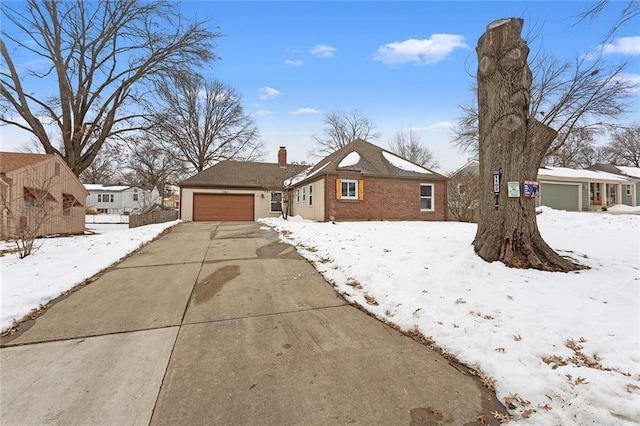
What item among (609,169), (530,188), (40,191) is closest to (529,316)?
(530,188)

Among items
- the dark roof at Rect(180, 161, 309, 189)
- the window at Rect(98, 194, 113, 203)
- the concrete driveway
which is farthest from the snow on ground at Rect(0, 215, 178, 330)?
the window at Rect(98, 194, 113, 203)

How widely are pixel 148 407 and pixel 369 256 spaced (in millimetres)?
4436

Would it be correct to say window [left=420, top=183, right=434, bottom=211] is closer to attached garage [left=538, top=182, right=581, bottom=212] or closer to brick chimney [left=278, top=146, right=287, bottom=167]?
attached garage [left=538, top=182, right=581, bottom=212]

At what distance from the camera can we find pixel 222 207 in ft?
65.9

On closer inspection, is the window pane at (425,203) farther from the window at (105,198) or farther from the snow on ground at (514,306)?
the window at (105,198)

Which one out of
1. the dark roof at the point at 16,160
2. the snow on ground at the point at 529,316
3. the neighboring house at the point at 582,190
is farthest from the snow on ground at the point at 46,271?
the neighboring house at the point at 582,190

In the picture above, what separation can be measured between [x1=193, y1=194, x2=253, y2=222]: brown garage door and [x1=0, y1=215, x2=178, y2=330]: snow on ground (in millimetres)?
11148

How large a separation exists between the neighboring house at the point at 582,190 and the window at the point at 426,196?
9.60 meters

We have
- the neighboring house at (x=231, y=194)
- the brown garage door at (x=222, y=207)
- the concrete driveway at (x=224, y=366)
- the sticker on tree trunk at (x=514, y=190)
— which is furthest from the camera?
the brown garage door at (x=222, y=207)

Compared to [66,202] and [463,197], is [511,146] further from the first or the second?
[66,202]

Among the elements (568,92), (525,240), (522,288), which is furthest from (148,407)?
(568,92)

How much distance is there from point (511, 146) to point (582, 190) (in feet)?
76.3

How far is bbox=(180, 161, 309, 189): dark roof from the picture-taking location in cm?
2011

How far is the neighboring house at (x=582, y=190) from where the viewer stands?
67.3 ft
